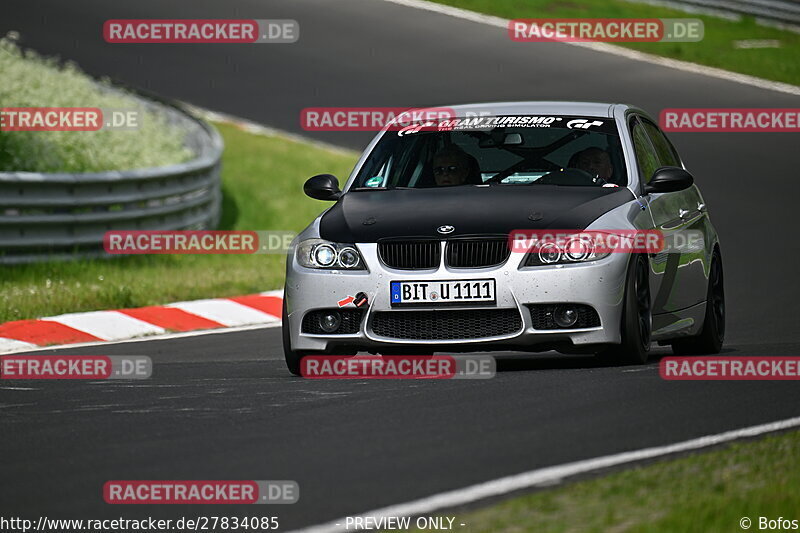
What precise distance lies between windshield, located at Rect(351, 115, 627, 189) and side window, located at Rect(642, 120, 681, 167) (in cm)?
84

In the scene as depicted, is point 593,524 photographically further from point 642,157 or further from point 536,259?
point 642,157

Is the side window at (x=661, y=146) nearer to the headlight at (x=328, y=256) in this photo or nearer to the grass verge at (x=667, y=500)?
the headlight at (x=328, y=256)

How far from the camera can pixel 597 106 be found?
35.5ft

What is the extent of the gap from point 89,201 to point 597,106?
678 centimetres

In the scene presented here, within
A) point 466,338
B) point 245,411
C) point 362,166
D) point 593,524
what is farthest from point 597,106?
point 593,524

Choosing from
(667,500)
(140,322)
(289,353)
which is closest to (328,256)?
(289,353)

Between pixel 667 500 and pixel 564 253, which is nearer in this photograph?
pixel 667 500
